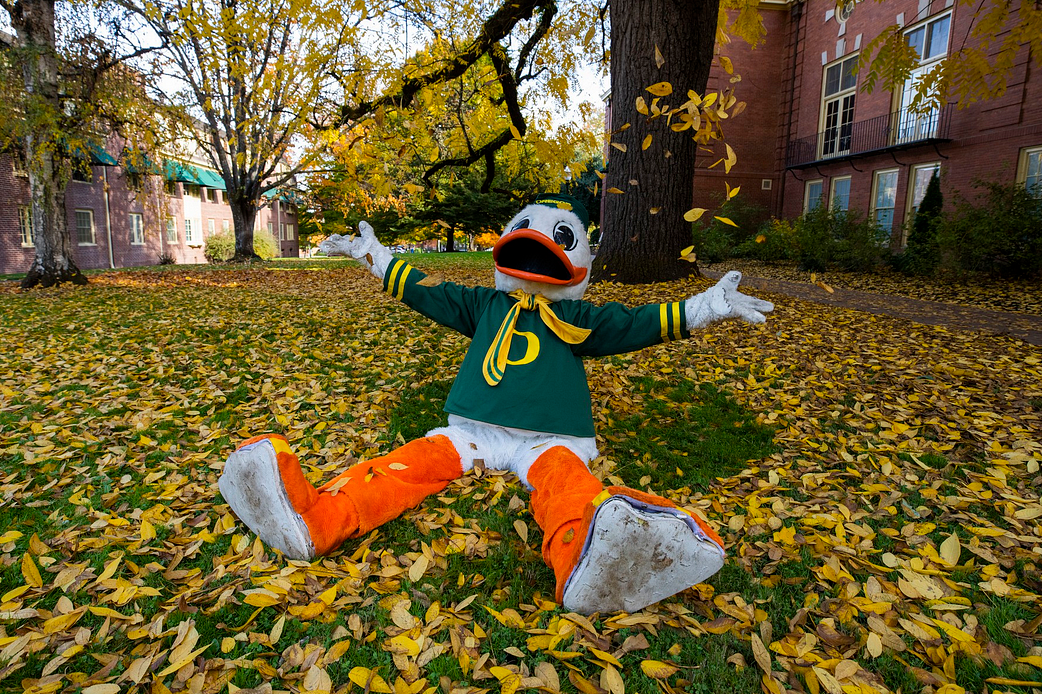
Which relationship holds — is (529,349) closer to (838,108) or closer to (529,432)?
(529,432)

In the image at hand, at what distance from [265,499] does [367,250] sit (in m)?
1.57

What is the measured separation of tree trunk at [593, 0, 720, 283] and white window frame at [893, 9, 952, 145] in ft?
39.8

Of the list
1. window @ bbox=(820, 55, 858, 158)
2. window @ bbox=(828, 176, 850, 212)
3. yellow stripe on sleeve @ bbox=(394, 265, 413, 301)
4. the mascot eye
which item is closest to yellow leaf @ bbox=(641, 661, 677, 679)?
the mascot eye

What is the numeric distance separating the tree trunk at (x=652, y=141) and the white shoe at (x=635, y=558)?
5.10 meters

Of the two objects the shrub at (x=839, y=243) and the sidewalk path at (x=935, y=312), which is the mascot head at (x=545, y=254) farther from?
the shrub at (x=839, y=243)

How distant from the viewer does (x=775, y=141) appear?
72.1ft

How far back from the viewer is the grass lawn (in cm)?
181

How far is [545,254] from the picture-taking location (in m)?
2.95

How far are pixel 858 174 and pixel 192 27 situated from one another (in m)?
19.0

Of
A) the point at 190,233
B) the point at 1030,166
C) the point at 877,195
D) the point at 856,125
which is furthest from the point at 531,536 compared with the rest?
the point at 190,233

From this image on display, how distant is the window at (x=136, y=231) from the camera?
1015 inches

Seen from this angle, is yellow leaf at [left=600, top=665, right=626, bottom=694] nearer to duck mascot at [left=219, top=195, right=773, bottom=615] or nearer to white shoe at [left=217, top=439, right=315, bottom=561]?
duck mascot at [left=219, top=195, right=773, bottom=615]

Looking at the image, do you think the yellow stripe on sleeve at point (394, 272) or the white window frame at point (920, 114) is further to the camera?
the white window frame at point (920, 114)

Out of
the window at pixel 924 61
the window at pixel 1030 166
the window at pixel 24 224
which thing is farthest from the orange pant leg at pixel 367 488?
the window at pixel 24 224
